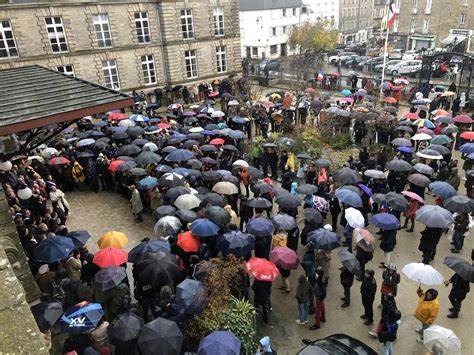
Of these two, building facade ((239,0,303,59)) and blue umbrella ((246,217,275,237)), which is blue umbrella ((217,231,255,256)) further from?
building facade ((239,0,303,59))

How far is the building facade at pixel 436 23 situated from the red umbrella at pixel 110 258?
46.3 metres

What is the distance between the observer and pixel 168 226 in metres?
11.1

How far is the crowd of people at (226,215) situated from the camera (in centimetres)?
891

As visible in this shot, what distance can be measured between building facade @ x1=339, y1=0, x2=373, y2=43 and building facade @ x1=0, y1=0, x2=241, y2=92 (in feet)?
152

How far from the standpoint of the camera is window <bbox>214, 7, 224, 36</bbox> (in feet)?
116

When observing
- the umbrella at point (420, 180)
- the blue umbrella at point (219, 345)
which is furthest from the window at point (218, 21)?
the blue umbrella at point (219, 345)

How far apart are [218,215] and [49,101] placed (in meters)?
5.04

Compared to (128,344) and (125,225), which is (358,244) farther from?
(125,225)

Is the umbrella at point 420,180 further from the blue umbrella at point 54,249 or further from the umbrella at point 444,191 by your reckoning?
the blue umbrella at point 54,249

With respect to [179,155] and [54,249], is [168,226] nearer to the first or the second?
[54,249]

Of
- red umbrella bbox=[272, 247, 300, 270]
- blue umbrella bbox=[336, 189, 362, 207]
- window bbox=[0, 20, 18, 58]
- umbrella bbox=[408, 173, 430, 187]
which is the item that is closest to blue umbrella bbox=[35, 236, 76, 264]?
red umbrella bbox=[272, 247, 300, 270]

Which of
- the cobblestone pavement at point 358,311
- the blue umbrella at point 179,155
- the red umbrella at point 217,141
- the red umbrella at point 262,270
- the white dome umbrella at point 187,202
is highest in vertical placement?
the blue umbrella at point 179,155

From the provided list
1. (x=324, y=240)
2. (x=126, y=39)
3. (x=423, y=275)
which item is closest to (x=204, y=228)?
(x=324, y=240)

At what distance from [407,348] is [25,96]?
10.9 m
